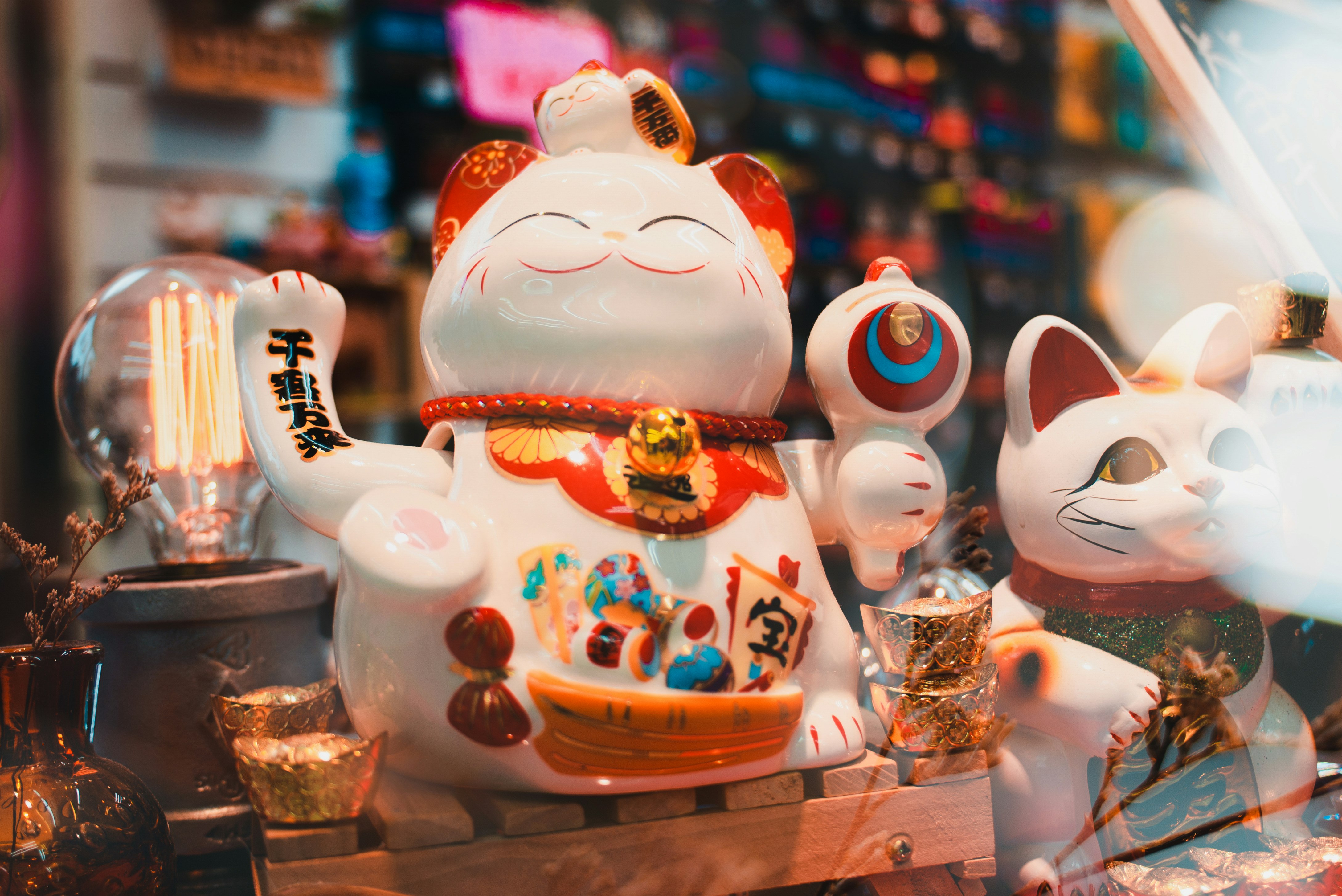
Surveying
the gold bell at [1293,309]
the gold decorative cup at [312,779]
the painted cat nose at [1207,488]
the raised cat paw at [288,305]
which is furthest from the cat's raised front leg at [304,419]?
the gold bell at [1293,309]

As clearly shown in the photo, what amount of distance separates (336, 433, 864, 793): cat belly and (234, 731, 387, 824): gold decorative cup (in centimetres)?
6

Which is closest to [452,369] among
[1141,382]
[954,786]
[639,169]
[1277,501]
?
[639,169]

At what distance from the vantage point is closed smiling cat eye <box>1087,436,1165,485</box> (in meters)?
1.08

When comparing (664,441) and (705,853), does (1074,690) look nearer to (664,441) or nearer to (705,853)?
(705,853)

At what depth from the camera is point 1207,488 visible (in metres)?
1.05

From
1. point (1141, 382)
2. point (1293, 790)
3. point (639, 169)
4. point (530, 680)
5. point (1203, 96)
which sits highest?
point (1203, 96)

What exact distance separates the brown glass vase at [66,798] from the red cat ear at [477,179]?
24.1 inches

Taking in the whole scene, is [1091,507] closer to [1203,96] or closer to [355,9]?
[1203,96]

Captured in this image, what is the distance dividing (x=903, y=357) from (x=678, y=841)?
56cm

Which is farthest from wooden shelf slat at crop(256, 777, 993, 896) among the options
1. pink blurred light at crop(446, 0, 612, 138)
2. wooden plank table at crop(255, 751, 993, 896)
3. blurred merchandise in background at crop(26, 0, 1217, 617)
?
pink blurred light at crop(446, 0, 612, 138)

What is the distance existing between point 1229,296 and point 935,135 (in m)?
2.66

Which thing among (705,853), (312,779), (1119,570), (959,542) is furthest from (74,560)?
(1119,570)

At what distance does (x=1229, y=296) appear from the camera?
147 centimetres

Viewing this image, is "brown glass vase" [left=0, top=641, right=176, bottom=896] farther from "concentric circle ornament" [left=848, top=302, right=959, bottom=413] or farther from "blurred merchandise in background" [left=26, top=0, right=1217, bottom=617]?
"blurred merchandise in background" [left=26, top=0, right=1217, bottom=617]
